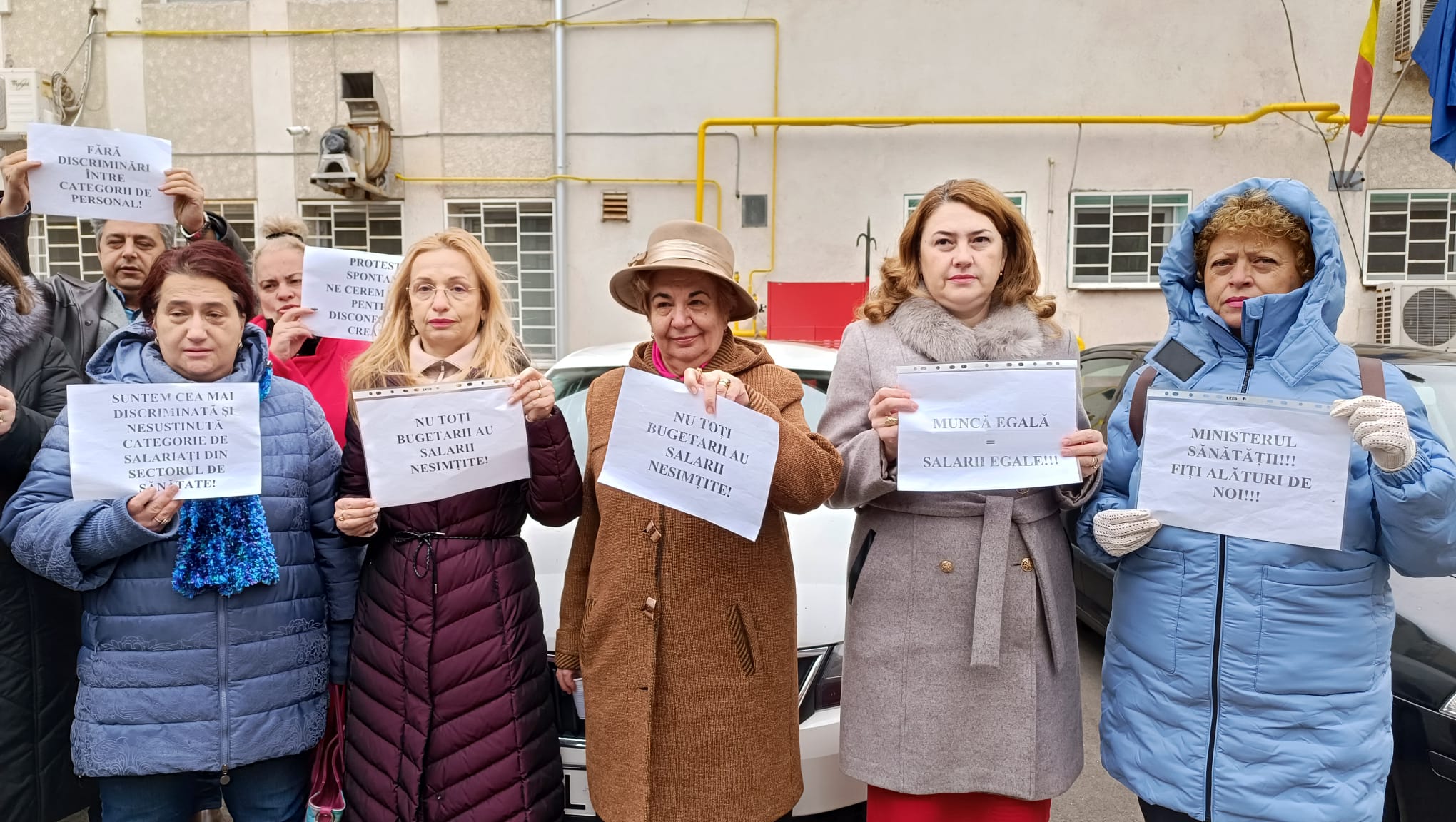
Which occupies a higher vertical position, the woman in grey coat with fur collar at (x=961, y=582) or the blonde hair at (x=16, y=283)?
the blonde hair at (x=16, y=283)

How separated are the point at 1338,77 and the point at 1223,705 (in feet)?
30.9

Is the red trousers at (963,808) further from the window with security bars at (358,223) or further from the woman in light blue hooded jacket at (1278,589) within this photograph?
the window with security bars at (358,223)

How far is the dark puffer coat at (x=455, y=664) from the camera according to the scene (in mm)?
1846

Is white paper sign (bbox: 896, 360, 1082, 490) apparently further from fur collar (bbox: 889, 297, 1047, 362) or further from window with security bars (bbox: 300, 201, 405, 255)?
window with security bars (bbox: 300, 201, 405, 255)

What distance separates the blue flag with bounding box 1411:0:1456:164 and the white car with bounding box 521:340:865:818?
3261 mm

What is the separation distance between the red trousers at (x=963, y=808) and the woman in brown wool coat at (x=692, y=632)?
24cm

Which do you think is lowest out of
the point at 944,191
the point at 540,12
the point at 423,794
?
the point at 423,794

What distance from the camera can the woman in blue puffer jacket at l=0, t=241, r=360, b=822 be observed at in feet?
5.91

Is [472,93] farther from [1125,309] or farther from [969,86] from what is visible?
[1125,309]

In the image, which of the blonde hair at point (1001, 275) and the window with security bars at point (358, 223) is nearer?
the blonde hair at point (1001, 275)

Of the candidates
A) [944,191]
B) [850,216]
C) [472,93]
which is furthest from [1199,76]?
[944,191]

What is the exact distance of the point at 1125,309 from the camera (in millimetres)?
8820

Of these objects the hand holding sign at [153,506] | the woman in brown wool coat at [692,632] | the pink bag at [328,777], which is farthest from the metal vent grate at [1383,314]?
the hand holding sign at [153,506]

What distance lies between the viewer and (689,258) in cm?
188
